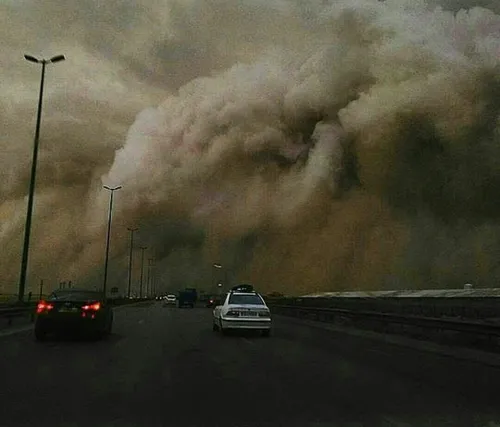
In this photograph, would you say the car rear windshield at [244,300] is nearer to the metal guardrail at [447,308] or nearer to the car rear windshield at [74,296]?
the car rear windshield at [74,296]

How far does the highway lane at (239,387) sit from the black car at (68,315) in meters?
1.76

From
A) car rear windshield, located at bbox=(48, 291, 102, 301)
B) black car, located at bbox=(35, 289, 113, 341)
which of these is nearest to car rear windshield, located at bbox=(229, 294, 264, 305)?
car rear windshield, located at bbox=(48, 291, 102, 301)

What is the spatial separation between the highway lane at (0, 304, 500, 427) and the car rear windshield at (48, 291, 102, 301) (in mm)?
2425

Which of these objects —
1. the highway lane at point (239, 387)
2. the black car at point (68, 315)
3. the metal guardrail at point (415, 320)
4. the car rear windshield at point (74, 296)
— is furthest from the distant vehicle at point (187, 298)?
the highway lane at point (239, 387)

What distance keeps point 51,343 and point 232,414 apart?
12.4 m

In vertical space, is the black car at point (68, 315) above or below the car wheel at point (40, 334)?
above

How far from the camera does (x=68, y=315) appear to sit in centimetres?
1900

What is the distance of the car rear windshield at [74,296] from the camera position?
765 inches

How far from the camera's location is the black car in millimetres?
18953

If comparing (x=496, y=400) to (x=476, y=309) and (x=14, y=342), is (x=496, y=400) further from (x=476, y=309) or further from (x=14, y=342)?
(x=476, y=309)

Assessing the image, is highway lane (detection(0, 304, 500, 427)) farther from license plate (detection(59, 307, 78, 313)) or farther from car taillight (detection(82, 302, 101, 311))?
car taillight (detection(82, 302, 101, 311))

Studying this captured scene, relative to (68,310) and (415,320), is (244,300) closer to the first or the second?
(415,320)

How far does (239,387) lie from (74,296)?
11.0m

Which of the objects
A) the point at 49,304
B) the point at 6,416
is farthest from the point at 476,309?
the point at 6,416
